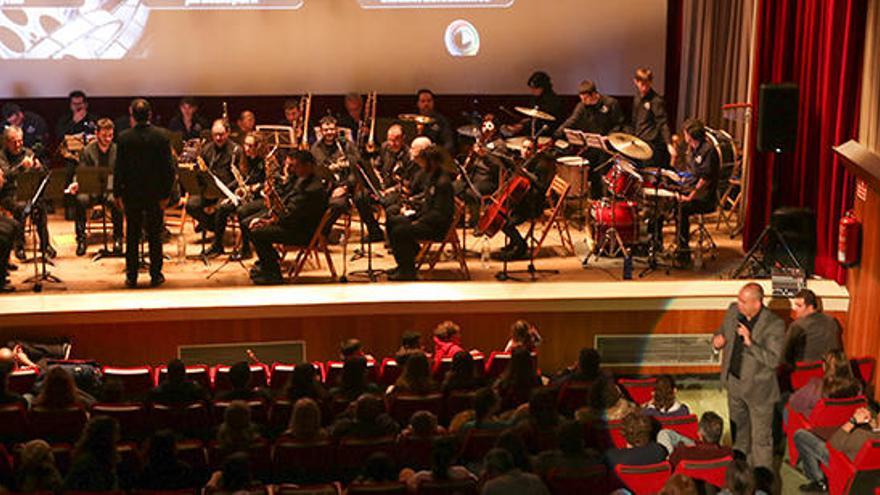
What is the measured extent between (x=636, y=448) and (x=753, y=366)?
4.19 ft

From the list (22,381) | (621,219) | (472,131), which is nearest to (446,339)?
(22,381)

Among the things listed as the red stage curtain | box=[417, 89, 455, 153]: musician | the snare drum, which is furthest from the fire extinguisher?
box=[417, 89, 455, 153]: musician

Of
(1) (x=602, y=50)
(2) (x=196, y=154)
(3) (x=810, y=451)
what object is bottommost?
(3) (x=810, y=451)

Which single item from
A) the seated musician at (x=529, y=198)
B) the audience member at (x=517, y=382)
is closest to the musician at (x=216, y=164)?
the seated musician at (x=529, y=198)

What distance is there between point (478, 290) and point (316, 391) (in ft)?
7.85

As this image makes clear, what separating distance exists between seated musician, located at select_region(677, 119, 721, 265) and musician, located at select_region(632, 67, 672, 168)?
173cm

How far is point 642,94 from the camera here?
504 inches

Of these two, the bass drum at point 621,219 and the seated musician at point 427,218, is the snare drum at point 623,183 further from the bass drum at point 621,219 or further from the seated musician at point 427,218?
the seated musician at point 427,218

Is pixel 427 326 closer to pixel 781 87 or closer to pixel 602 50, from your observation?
pixel 781 87

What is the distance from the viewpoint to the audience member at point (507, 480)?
598 centimetres

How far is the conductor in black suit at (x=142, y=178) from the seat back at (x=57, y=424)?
3.15 meters

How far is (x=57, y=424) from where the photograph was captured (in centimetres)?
719

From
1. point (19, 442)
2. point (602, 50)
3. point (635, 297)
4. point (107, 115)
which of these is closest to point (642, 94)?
point (602, 50)

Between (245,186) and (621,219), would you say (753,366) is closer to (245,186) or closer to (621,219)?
(621,219)
